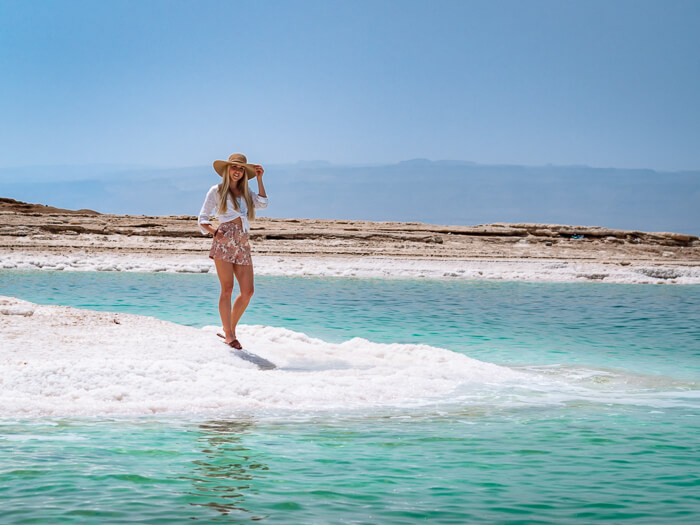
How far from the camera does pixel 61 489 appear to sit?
3557mm

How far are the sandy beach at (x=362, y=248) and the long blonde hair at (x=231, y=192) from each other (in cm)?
1430

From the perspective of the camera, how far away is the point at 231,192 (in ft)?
23.2

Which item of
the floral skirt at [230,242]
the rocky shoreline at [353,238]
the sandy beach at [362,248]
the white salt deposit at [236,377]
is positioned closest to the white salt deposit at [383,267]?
the sandy beach at [362,248]

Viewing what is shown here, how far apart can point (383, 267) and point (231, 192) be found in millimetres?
16437

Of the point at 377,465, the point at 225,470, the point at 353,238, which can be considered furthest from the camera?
the point at 353,238

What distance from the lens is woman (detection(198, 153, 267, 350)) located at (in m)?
7.03

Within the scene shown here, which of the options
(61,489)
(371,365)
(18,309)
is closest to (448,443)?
(61,489)

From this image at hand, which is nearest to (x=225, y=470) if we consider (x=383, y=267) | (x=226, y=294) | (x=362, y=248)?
(x=226, y=294)

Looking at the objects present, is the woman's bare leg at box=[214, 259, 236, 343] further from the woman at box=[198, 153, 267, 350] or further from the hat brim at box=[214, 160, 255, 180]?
the hat brim at box=[214, 160, 255, 180]

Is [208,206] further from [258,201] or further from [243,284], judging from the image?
[243,284]

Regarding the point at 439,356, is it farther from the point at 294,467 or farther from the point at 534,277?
the point at 534,277

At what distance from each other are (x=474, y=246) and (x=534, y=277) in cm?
1017

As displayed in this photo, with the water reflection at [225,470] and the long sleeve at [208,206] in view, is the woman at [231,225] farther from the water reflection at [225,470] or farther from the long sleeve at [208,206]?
the water reflection at [225,470]

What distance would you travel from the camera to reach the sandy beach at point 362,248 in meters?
22.5
